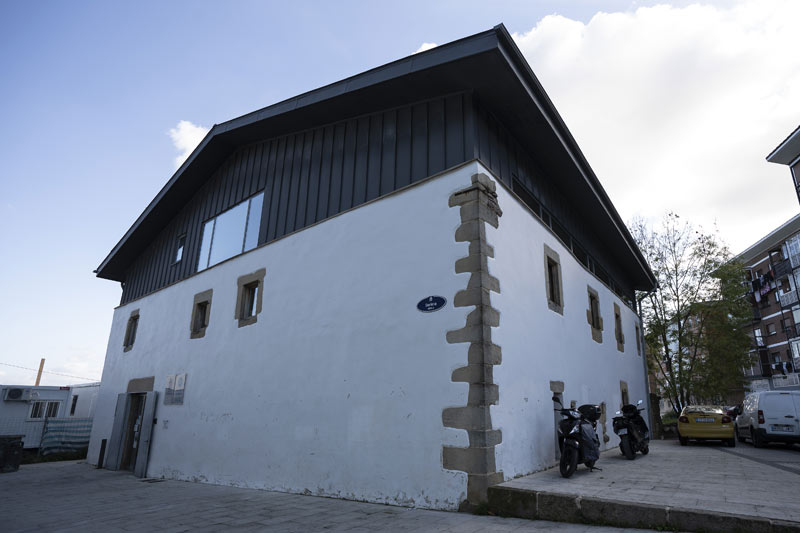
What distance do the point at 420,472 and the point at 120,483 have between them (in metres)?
8.09

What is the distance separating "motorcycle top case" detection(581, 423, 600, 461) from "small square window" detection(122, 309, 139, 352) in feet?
44.7

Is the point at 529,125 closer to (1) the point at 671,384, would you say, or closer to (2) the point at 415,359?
(2) the point at 415,359

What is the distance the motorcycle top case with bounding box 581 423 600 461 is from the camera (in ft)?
22.7

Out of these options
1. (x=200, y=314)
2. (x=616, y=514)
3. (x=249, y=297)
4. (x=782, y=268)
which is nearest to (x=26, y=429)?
(x=200, y=314)

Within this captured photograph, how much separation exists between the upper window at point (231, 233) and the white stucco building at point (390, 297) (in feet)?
0.20

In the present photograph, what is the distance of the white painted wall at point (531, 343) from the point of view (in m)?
6.69

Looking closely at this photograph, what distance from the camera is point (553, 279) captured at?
9.59 metres

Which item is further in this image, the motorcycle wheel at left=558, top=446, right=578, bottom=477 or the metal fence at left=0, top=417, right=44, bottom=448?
the metal fence at left=0, top=417, right=44, bottom=448

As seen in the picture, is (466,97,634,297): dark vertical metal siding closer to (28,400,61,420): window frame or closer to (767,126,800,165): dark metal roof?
(767,126,800,165): dark metal roof

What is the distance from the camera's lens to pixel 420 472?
20.4ft

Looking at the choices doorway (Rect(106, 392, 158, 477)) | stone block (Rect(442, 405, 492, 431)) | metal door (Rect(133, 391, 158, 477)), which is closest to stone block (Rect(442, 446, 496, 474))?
stone block (Rect(442, 405, 492, 431))

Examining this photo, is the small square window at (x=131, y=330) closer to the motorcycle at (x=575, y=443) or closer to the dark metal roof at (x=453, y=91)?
the dark metal roof at (x=453, y=91)

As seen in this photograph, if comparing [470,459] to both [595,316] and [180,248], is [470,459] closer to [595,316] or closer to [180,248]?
[595,316]

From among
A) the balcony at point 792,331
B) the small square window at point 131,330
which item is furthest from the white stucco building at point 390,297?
the balcony at point 792,331
